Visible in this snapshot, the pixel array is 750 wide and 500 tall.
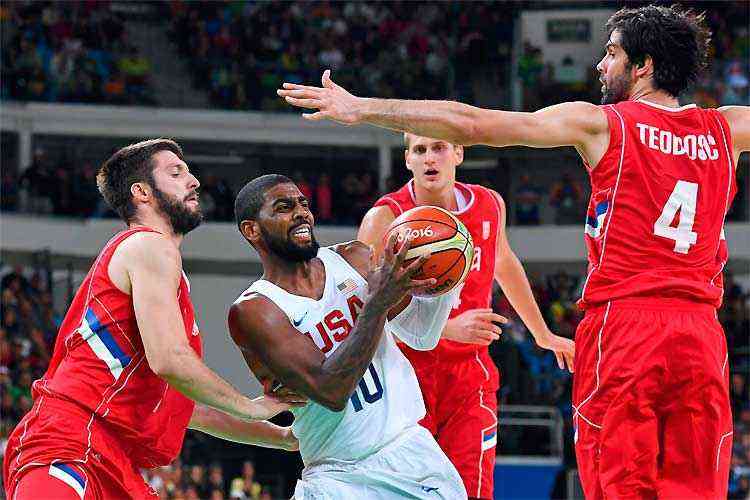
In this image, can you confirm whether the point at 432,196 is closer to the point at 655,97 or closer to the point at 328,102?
the point at 655,97

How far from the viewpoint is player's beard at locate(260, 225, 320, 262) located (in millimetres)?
5473

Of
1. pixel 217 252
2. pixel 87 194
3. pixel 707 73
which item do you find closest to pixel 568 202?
pixel 707 73

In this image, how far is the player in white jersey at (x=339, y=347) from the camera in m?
5.11

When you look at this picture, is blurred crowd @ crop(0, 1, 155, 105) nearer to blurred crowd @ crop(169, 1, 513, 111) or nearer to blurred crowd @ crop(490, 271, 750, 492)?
blurred crowd @ crop(169, 1, 513, 111)

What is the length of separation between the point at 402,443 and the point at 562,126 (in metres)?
1.58

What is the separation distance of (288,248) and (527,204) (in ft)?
61.3

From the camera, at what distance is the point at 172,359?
515 cm

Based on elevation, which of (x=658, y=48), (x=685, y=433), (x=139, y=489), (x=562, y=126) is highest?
(x=658, y=48)

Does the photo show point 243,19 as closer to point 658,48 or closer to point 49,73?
point 49,73

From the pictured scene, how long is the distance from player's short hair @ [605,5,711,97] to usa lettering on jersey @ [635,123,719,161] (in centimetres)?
27

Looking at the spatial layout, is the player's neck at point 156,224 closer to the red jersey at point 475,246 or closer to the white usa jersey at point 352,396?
the white usa jersey at point 352,396

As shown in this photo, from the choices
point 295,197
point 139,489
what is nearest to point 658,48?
point 295,197

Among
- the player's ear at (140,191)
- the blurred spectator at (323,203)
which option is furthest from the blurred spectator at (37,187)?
the player's ear at (140,191)

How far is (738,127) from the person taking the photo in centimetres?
545
